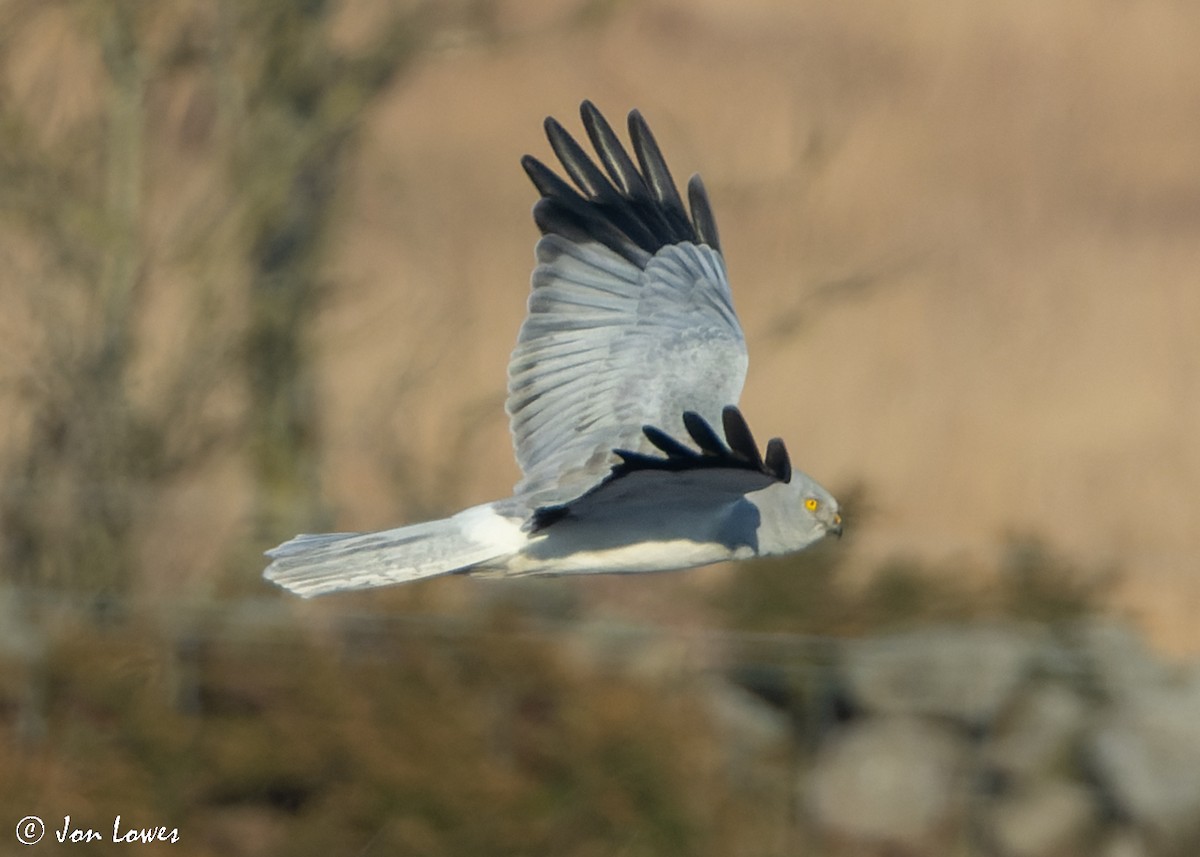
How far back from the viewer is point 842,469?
15.9 m

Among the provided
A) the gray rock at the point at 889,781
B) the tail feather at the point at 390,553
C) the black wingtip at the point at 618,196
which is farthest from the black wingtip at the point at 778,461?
the gray rock at the point at 889,781

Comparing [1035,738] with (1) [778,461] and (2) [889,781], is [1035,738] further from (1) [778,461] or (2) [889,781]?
(1) [778,461]

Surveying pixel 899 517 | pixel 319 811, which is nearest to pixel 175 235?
Answer: pixel 319 811

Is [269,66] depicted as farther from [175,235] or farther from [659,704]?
[659,704]

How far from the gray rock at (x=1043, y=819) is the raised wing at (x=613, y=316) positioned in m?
5.85

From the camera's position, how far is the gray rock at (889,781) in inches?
493

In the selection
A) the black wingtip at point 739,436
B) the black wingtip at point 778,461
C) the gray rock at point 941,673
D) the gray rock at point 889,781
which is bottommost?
the black wingtip at point 778,461

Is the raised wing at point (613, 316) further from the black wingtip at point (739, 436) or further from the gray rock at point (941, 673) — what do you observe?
the gray rock at point (941, 673)

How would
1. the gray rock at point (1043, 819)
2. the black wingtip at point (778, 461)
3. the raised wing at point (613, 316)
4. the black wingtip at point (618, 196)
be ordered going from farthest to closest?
1. the gray rock at point (1043, 819)
2. the black wingtip at point (618, 196)
3. the raised wing at point (613, 316)
4. the black wingtip at point (778, 461)

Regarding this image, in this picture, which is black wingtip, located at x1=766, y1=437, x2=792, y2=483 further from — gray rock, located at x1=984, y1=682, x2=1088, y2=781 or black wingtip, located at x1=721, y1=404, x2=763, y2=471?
gray rock, located at x1=984, y1=682, x2=1088, y2=781

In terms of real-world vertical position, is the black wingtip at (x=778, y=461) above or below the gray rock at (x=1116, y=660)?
below

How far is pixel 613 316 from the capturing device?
758cm

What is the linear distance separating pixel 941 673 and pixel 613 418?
6.57 meters

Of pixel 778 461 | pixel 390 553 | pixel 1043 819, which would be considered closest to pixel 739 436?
pixel 778 461
